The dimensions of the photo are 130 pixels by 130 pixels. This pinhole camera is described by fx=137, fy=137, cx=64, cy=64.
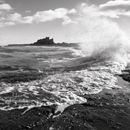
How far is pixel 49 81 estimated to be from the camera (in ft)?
29.9

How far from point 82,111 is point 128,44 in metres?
19.4

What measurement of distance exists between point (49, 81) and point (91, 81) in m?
2.83

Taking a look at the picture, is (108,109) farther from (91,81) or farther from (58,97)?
(91,81)

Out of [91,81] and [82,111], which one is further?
[91,81]

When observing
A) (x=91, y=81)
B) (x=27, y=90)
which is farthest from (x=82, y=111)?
(x=91, y=81)

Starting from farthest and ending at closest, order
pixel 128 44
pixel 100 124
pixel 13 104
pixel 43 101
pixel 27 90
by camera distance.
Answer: pixel 128 44, pixel 27 90, pixel 43 101, pixel 13 104, pixel 100 124

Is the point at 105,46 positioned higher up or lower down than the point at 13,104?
higher up

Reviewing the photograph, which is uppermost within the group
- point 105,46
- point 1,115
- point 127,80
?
point 105,46

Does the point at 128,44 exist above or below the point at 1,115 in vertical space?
above

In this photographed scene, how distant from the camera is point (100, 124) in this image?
447cm

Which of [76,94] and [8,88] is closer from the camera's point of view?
[76,94]

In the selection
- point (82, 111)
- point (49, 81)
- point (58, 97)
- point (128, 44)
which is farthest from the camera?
point (128, 44)

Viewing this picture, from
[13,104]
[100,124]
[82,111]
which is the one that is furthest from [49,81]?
[100,124]

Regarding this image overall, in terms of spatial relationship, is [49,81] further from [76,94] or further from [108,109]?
[108,109]
